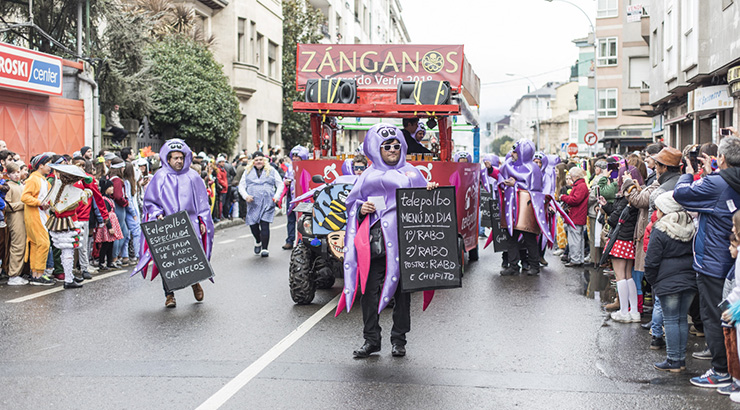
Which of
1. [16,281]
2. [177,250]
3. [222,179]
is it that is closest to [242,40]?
[222,179]

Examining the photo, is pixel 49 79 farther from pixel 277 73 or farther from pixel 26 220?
pixel 277 73

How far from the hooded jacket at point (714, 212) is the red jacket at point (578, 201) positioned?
664cm

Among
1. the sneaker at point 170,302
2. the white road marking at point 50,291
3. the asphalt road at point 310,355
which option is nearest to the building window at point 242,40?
the white road marking at point 50,291

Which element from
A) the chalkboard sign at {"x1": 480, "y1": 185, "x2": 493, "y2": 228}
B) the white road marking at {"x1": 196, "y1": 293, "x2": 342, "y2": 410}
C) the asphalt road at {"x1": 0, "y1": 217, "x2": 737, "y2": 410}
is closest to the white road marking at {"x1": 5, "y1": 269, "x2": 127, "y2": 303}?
the asphalt road at {"x1": 0, "y1": 217, "x2": 737, "y2": 410}

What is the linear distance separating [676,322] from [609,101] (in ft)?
156

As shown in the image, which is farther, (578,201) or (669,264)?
(578,201)

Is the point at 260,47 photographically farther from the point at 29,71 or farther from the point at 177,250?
the point at 177,250

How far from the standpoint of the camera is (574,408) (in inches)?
210

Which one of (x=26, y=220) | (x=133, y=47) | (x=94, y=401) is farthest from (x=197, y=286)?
(x=133, y=47)

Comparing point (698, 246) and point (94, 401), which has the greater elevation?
point (698, 246)

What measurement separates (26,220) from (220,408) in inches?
263

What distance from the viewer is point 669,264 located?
20.9 feet

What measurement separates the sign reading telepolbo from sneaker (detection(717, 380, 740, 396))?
49.5 feet

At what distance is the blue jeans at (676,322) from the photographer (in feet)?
20.9
